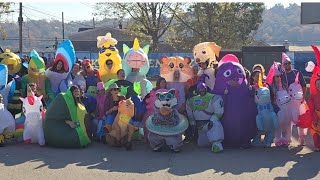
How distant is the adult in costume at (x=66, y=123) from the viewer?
750 centimetres

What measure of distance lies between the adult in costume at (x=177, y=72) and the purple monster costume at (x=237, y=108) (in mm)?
954

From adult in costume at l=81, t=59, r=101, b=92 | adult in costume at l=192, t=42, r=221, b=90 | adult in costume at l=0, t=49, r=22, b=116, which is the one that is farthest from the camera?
adult in costume at l=81, t=59, r=101, b=92

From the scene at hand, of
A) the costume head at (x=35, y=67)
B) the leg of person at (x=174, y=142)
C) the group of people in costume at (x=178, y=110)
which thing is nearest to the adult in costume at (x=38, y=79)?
the costume head at (x=35, y=67)

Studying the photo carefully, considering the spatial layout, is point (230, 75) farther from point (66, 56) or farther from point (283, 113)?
point (66, 56)

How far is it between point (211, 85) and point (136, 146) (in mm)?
1863

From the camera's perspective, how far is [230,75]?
24.6ft

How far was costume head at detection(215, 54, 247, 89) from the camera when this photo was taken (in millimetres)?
7480

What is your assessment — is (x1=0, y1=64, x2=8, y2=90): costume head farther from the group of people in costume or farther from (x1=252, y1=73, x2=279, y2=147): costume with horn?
(x1=252, y1=73, x2=279, y2=147): costume with horn

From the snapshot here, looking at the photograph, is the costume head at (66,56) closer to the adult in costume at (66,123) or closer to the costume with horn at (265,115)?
the adult in costume at (66,123)

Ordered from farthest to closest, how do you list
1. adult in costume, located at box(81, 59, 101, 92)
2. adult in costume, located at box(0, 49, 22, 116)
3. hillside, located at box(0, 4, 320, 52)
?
1. hillside, located at box(0, 4, 320, 52)
2. adult in costume, located at box(81, 59, 101, 92)
3. adult in costume, located at box(0, 49, 22, 116)

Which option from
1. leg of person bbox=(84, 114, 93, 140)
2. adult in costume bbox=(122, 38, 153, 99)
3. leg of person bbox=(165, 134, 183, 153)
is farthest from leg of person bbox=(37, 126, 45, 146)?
leg of person bbox=(165, 134, 183, 153)

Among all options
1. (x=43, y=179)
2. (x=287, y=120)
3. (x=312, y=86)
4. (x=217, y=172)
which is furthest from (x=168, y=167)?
(x=312, y=86)

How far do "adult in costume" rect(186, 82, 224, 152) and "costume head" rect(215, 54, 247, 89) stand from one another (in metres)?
0.28

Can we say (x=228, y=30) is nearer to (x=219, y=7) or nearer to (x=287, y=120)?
(x=219, y=7)
